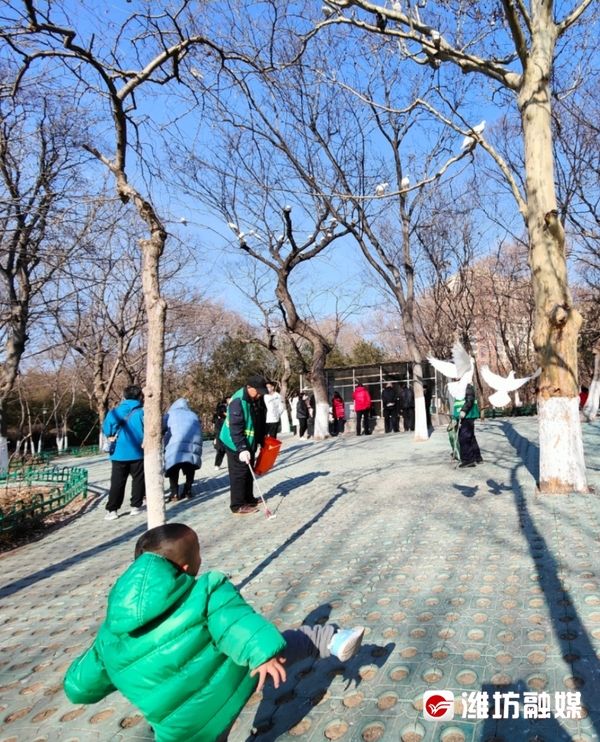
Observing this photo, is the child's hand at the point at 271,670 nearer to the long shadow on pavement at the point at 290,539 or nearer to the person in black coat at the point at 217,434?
the long shadow on pavement at the point at 290,539

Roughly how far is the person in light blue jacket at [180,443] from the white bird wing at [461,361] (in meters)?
4.13

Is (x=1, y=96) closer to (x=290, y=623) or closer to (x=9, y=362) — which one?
(x=290, y=623)

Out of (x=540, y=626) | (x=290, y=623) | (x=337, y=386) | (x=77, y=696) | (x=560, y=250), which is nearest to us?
(x=77, y=696)

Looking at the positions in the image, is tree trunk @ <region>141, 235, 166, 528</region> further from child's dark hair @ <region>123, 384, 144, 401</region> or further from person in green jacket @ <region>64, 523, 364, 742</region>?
child's dark hair @ <region>123, 384, 144, 401</region>

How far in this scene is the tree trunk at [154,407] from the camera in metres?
4.46

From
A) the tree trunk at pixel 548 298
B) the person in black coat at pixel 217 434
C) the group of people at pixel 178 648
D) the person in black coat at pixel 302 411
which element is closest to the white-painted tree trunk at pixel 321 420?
the person in black coat at pixel 302 411

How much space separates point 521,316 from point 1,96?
27.0 m

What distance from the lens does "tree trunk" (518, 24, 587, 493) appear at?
6645 mm

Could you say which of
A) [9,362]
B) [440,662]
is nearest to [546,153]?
[440,662]

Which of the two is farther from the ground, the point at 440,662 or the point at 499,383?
the point at 499,383

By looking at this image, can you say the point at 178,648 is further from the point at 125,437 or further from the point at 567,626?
the point at 125,437

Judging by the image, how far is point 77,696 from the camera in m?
2.07

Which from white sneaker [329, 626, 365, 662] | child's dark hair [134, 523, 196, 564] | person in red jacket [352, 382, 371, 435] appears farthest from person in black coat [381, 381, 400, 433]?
child's dark hair [134, 523, 196, 564]

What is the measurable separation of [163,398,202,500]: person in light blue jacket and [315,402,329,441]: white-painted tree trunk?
947 cm
